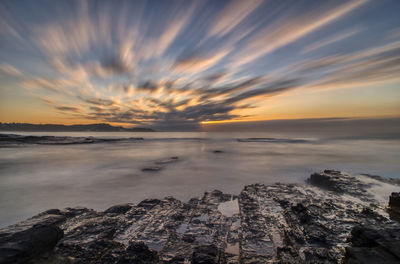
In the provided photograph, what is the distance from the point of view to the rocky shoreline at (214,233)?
8.18 feet

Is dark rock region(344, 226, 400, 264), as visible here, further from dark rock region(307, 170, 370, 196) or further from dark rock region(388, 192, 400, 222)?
dark rock region(307, 170, 370, 196)

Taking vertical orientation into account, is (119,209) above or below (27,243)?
below

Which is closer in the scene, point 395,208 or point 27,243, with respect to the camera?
point 27,243

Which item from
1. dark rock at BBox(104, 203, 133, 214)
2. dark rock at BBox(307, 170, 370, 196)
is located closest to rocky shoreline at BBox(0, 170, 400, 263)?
dark rock at BBox(104, 203, 133, 214)

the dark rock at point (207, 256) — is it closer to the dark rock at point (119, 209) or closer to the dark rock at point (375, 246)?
the dark rock at point (375, 246)

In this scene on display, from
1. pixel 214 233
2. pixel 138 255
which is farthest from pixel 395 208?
pixel 138 255

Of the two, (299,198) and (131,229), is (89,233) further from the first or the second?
(299,198)

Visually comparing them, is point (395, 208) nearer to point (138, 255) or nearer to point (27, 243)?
point (138, 255)

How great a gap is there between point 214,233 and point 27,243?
3.29 meters

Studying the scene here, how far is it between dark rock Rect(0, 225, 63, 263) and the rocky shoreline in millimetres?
10

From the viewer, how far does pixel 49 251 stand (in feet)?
8.74

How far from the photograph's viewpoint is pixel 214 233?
3715 mm

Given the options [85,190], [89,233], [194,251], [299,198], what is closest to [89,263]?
[89,233]

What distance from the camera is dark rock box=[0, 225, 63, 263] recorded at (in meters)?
2.14
